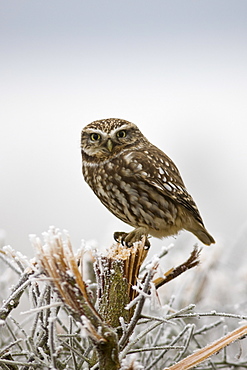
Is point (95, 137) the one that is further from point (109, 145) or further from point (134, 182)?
point (134, 182)

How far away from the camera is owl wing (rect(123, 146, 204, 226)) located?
2.01 meters

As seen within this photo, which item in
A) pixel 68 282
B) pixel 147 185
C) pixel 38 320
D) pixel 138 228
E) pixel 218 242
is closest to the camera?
pixel 68 282

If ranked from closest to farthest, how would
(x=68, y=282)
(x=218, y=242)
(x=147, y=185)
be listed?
(x=68, y=282), (x=147, y=185), (x=218, y=242)

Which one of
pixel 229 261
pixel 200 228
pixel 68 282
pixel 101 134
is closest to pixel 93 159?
pixel 101 134

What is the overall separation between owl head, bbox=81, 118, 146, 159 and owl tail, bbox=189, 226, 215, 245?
1.50ft

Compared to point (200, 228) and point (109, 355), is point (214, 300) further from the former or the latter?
point (109, 355)

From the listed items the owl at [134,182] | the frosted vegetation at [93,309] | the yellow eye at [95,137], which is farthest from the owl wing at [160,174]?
the frosted vegetation at [93,309]

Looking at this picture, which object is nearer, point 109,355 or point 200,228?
point 109,355

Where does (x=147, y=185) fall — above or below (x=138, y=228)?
above

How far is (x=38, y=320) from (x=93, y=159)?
116cm

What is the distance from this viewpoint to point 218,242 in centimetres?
216

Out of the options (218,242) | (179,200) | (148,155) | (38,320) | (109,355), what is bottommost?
(109,355)

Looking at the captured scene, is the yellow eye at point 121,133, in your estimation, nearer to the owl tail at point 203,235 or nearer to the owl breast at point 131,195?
the owl breast at point 131,195

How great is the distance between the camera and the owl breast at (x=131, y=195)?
198 cm
